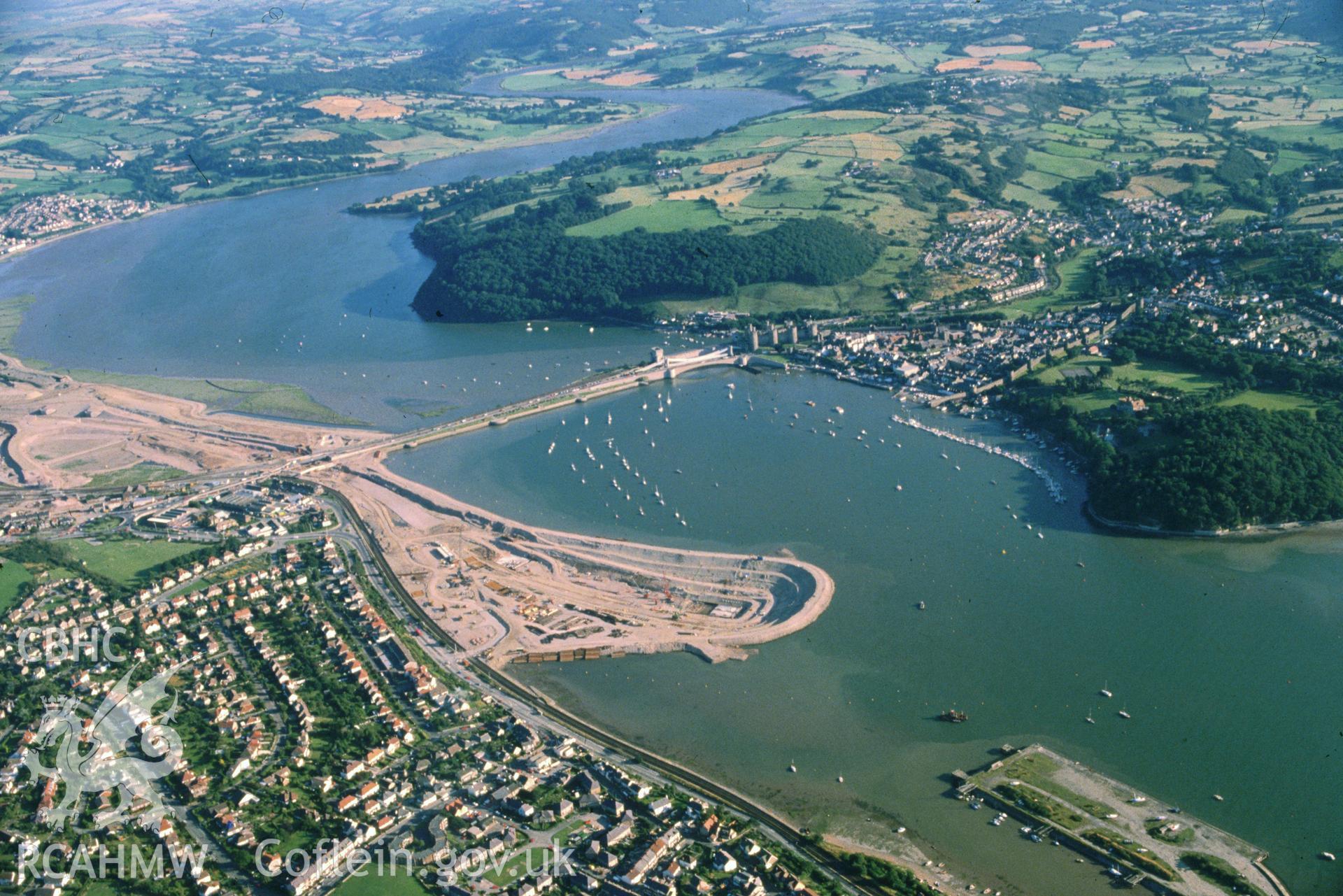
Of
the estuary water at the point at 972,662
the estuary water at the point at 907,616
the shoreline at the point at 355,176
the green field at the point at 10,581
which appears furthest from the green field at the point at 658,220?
the green field at the point at 10,581

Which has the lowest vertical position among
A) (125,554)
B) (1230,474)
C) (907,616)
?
(125,554)

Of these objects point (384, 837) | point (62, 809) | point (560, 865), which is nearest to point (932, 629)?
point (560, 865)

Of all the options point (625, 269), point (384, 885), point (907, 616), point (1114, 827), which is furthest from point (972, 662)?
point (625, 269)

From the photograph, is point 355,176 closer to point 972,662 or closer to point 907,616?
point 907,616

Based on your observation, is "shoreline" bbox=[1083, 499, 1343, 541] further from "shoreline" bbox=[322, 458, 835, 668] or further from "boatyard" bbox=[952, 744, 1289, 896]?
"boatyard" bbox=[952, 744, 1289, 896]

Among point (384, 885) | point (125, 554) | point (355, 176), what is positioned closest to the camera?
point (384, 885)

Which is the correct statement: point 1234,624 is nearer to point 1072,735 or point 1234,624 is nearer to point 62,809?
point 1072,735
